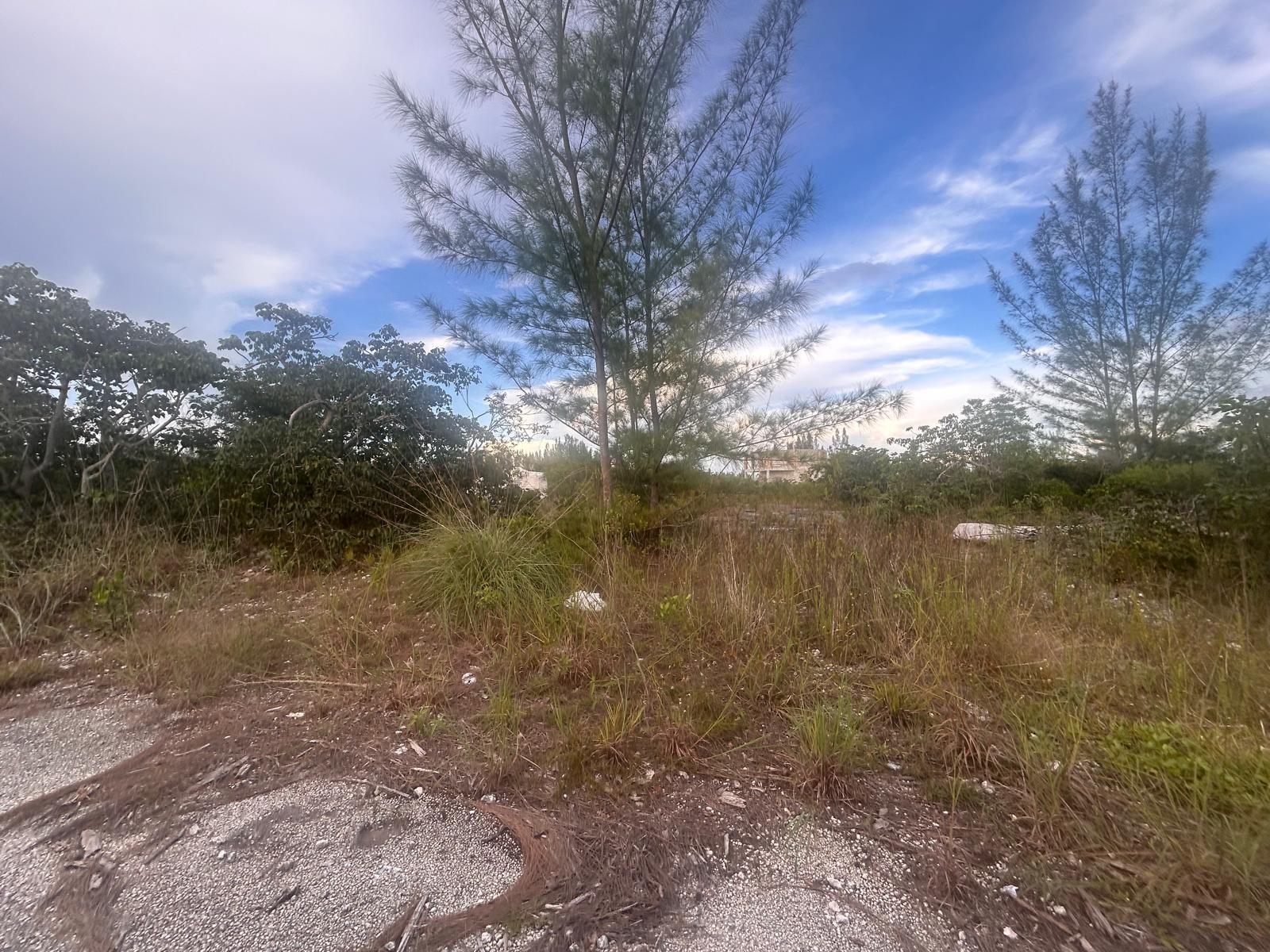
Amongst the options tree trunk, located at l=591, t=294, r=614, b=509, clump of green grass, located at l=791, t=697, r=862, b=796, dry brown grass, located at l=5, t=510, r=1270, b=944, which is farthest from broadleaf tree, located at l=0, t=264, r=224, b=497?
clump of green grass, located at l=791, t=697, r=862, b=796

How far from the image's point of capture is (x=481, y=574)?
368cm

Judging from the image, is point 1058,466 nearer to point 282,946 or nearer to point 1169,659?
point 1169,659

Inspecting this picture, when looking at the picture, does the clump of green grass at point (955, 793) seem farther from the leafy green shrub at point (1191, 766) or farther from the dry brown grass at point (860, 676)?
the leafy green shrub at point (1191, 766)

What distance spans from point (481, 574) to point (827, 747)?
2.28m

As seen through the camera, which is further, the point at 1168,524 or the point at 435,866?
the point at 1168,524

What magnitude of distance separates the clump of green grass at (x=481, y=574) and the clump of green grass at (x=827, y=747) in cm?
168

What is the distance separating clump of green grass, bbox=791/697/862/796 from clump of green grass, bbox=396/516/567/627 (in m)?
1.68

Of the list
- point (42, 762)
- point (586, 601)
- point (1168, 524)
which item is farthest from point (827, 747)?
point (1168, 524)

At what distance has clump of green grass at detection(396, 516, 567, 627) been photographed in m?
3.48

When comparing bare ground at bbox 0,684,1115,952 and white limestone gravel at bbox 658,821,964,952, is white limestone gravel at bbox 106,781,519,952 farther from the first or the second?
white limestone gravel at bbox 658,821,964,952

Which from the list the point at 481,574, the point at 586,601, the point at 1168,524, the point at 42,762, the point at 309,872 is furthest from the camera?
the point at 1168,524

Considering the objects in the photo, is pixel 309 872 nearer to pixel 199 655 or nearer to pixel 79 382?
pixel 199 655

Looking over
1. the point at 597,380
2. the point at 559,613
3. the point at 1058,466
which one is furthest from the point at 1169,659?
the point at 1058,466

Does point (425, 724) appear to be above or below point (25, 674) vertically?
below
